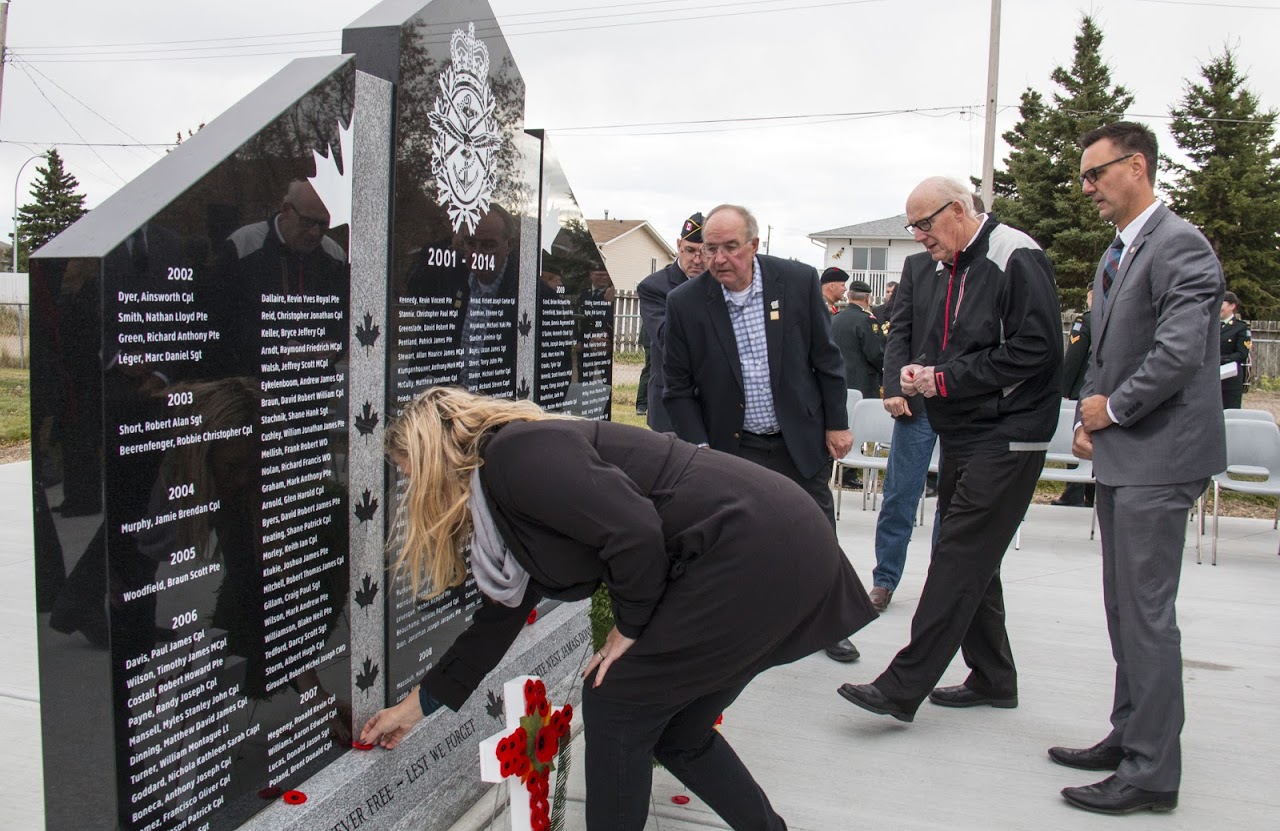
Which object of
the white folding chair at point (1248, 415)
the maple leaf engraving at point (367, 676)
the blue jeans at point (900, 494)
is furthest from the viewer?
the white folding chair at point (1248, 415)

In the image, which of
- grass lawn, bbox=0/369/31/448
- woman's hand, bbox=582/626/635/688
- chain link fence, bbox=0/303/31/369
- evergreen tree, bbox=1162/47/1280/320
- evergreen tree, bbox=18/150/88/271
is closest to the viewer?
woman's hand, bbox=582/626/635/688

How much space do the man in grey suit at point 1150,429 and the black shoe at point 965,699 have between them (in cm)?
84

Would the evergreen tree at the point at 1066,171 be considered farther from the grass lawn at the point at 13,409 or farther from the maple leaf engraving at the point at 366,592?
the maple leaf engraving at the point at 366,592

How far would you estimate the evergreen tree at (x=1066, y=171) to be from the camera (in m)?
30.9

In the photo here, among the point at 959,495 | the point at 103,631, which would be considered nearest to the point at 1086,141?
the point at 959,495

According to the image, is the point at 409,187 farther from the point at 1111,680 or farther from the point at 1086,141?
the point at 1111,680

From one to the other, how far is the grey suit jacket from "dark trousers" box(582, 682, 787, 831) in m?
1.68

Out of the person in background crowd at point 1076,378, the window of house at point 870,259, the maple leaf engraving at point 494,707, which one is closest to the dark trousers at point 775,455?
the maple leaf engraving at point 494,707

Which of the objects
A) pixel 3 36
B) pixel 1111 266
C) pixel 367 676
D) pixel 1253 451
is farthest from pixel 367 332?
pixel 3 36

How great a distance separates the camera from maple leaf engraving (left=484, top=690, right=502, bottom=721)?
369 cm

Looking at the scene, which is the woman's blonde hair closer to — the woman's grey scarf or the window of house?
the woman's grey scarf

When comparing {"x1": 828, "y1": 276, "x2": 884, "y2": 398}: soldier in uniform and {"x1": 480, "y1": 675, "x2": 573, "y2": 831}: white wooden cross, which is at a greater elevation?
{"x1": 828, "y1": 276, "x2": 884, "y2": 398}: soldier in uniform

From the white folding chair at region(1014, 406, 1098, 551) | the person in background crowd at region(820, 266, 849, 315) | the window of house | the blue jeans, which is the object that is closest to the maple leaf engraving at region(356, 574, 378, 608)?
the blue jeans

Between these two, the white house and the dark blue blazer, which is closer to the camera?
the dark blue blazer
